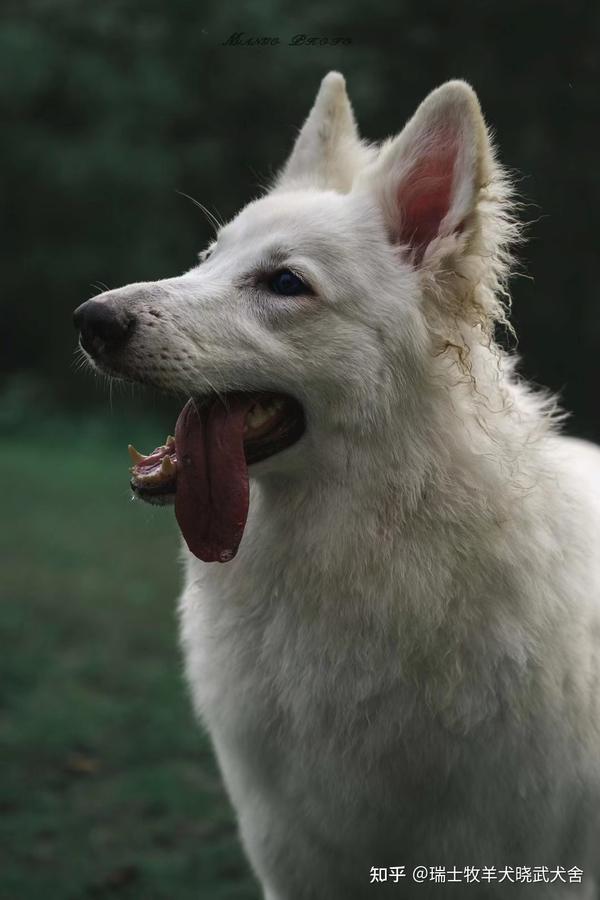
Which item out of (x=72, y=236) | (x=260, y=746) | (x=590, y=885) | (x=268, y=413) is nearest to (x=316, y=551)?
(x=268, y=413)

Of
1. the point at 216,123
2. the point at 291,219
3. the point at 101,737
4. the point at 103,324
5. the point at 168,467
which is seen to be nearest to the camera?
the point at 103,324

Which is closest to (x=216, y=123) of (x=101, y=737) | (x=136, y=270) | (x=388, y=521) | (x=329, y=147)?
(x=136, y=270)

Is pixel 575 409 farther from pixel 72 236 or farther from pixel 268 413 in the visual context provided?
pixel 268 413

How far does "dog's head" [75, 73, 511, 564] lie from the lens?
304 centimetres

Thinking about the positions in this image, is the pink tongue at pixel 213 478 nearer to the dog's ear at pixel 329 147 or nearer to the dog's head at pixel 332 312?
the dog's head at pixel 332 312

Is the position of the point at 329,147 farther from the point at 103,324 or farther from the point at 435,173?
the point at 103,324

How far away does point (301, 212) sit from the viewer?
325cm

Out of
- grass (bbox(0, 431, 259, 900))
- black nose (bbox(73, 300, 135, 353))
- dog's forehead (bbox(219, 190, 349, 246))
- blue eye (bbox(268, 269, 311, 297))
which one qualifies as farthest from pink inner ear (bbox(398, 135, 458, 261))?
grass (bbox(0, 431, 259, 900))

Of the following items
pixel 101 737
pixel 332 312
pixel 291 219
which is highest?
pixel 291 219

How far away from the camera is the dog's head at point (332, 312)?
9.99ft

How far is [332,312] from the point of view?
3162mm

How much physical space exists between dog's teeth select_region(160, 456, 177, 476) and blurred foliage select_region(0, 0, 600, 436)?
3358mm

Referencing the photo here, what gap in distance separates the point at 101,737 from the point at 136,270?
9.47 m

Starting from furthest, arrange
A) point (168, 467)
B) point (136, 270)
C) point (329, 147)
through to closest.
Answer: point (136, 270) → point (329, 147) → point (168, 467)
